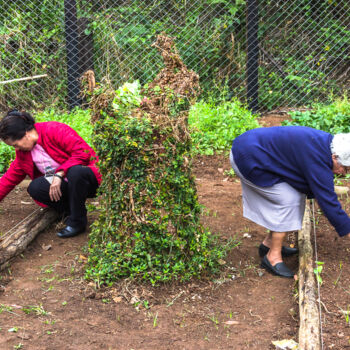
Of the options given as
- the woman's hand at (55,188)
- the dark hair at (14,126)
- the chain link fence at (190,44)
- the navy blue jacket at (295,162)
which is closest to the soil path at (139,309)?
the woman's hand at (55,188)

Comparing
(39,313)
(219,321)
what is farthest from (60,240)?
(219,321)

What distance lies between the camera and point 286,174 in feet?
11.9

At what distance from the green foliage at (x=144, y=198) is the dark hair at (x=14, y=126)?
1024 mm

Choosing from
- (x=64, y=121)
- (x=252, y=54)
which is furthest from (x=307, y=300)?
(x=252, y=54)

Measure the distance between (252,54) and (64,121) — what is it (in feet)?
9.56

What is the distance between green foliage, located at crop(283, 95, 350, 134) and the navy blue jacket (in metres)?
3.11

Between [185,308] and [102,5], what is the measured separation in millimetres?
5837

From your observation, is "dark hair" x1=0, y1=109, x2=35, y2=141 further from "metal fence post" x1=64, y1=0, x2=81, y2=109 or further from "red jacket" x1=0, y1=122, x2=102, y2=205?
"metal fence post" x1=64, y1=0, x2=81, y2=109

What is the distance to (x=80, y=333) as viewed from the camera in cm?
309

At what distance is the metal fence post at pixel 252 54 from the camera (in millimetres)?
7539

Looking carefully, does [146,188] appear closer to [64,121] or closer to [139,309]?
[139,309]

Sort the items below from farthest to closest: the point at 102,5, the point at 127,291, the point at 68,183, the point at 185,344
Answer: the point at 102,5, the point at 68,183, the point at 127,291, the point at 185,344

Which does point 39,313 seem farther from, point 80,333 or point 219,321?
point 219,321

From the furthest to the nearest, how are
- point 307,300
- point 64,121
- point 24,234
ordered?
point 64,121, point 24,234, point 307,300
